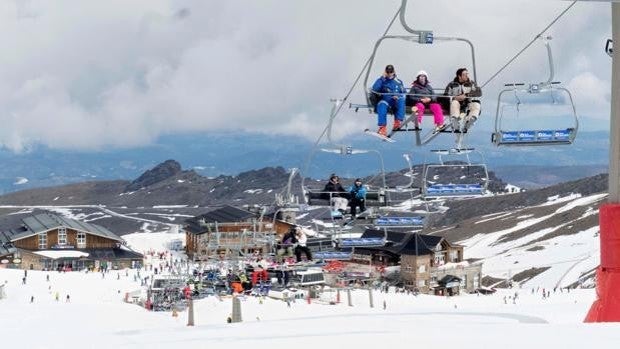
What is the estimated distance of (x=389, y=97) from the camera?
1159cm

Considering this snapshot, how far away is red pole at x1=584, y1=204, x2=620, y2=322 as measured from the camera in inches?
419

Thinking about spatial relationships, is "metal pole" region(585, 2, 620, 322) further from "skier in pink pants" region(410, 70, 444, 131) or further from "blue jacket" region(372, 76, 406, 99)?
"blue jacket" region(372, 76, 406, 99)

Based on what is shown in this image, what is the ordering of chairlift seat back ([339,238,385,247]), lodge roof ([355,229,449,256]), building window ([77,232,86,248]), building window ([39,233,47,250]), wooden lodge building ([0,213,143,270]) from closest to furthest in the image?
chairlift seat back ([339,238,385,247]) < lodge roof ([355,229,449,256]) < wooden lodge building ([0,213,143,270]) < building window ([39,233,47,250]) < building window ([77,232,86,248])

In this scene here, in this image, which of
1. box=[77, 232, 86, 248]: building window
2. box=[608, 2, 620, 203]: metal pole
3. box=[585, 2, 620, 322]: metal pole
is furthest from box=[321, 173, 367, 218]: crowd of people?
box=[77, 232, 86, 248]: building window

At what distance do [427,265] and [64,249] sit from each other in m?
36.4

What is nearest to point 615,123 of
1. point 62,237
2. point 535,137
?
point 535,137

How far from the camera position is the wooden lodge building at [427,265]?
63062 mm

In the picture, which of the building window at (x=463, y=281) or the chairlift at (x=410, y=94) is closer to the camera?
the chairlift at (x=410, y=94)

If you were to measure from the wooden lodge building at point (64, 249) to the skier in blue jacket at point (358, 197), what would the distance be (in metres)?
56.6

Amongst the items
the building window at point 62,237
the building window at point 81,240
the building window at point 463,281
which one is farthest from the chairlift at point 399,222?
the building window at point 62,237

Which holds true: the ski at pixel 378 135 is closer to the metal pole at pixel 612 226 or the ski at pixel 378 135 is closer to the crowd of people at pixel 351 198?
the metal pole at pixel 612 226

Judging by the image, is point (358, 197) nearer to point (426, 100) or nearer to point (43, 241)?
point (426, 100)

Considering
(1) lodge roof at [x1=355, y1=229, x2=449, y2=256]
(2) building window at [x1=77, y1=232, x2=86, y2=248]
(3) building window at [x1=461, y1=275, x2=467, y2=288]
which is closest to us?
(1) lodge roof at [x1=355, y1=229, x2=449, y2=256]

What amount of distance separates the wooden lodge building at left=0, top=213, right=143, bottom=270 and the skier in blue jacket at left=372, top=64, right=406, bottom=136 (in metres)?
63.4
